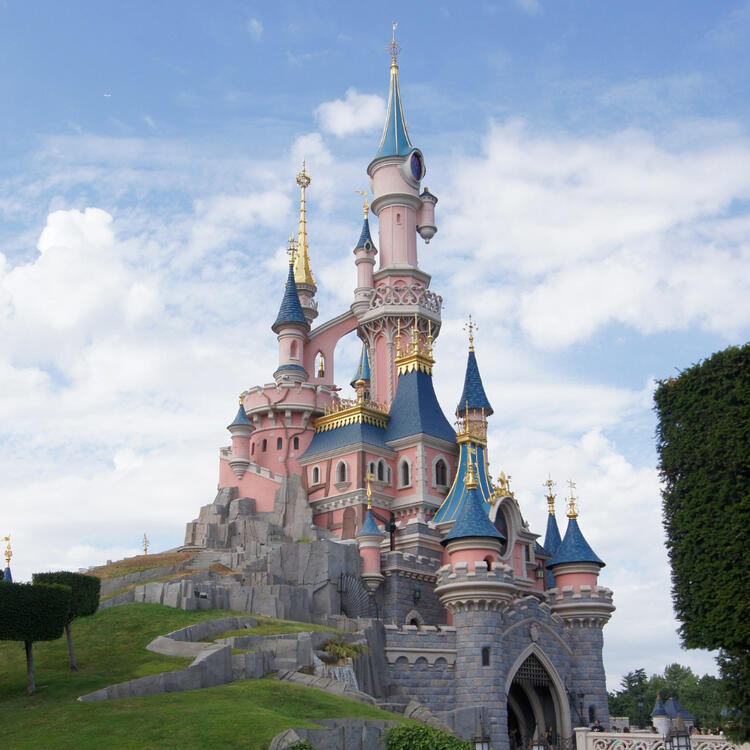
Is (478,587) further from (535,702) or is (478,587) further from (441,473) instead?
(441,473)

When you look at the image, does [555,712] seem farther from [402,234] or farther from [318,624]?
[402,234]

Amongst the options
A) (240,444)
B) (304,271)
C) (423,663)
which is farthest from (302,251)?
(423,663)

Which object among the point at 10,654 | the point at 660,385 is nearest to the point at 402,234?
the point at 660,385

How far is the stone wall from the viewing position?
40.7 m

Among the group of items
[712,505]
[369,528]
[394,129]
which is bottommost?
[712,505]

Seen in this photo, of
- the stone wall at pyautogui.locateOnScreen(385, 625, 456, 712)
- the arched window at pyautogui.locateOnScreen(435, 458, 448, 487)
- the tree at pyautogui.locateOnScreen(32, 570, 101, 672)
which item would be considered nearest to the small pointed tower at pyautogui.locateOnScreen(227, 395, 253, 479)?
the arched window at pyautogui.locateOnScreen(435, 458, 448, 487)

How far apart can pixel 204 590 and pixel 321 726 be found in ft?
47.2

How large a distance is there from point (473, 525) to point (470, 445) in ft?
32.0

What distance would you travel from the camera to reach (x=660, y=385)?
107 feet

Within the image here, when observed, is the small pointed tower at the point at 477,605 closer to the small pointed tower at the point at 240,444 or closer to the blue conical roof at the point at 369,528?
the blue conical roof at the point at 369,528

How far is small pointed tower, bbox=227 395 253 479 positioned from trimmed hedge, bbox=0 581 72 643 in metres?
23.6

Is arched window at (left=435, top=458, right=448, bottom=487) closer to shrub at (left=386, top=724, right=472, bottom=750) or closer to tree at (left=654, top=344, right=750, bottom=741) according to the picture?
tree at (left=654, top=344, right=750, bottom=741)

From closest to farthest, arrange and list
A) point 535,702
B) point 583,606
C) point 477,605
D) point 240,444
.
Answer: point 477,605 < point 535,702 < point 583,606 < point 240,444

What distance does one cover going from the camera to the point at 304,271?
6775 centimetres
